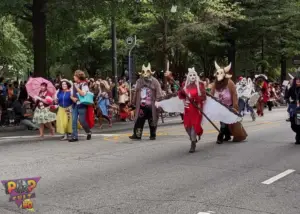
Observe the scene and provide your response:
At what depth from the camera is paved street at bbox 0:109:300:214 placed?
6.33 metres

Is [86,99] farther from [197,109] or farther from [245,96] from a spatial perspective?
[245,96]

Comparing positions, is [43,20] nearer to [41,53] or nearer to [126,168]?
[41,53]

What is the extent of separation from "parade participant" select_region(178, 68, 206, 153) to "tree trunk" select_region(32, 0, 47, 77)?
8.52m

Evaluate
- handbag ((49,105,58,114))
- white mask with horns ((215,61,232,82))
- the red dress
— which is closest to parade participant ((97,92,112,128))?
handbag ((49,105,58,114))

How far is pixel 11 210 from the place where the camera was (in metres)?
6.09

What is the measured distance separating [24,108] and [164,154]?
25.0ft

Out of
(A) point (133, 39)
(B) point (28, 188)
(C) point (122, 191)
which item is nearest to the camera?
(B) point (28, 188)

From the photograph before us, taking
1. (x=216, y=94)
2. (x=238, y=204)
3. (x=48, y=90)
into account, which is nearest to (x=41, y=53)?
(x=48, y=90)

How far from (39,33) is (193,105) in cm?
933

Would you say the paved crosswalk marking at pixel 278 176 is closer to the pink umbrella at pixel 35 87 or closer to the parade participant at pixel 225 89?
the parade participant at pixel 225 89

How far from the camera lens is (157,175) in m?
8.23

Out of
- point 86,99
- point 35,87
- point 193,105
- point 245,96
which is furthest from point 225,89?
point 245,96

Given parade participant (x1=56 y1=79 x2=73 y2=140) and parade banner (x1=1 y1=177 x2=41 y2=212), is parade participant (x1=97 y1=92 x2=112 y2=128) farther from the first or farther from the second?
parade banner (x1=1 y1=177 x2=41 y2=212)

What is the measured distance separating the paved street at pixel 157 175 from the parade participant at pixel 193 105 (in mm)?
467
